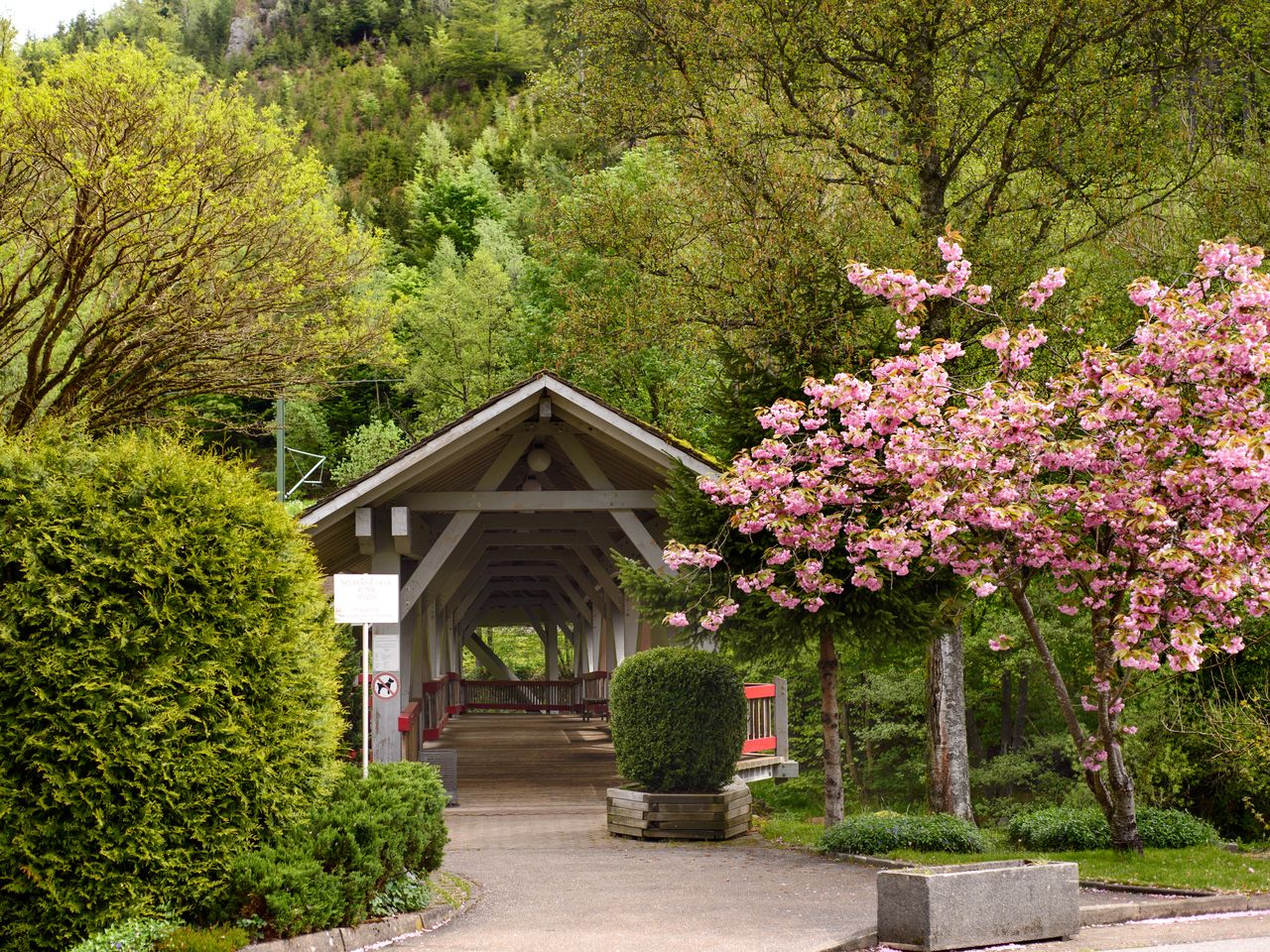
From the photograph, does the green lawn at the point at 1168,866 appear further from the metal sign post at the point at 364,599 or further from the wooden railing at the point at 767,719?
the wooden railing at the point at 767,719

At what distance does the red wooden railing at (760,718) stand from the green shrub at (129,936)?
33.8 feet

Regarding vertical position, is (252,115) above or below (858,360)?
above

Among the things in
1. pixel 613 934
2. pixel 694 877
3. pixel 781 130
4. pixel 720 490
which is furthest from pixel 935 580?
pixel 781 130

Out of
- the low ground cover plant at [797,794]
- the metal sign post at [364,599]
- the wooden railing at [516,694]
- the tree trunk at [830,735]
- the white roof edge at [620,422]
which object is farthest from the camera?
the wooden railing at [516,694]

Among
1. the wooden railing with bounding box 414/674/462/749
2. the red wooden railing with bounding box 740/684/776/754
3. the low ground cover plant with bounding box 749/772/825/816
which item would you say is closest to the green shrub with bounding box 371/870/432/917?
the wooden railing with bounding box 414/674/462/749

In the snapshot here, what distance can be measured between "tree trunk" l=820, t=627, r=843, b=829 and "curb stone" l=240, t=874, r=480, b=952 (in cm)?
473

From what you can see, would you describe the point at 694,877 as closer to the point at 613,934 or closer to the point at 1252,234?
the point at 613,934

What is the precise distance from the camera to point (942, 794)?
47.4 ft

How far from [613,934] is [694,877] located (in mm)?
2391

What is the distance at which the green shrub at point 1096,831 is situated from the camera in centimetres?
1116

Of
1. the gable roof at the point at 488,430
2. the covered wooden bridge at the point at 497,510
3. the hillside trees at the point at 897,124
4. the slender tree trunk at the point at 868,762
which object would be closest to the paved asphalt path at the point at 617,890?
the covered wooden bridge at the point at 497,510

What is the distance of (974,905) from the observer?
7.11 metres

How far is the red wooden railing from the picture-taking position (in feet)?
52.5

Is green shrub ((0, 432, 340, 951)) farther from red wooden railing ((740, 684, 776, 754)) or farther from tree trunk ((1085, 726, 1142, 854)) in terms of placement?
red wooden railing ((740, 684, 776, 754))
